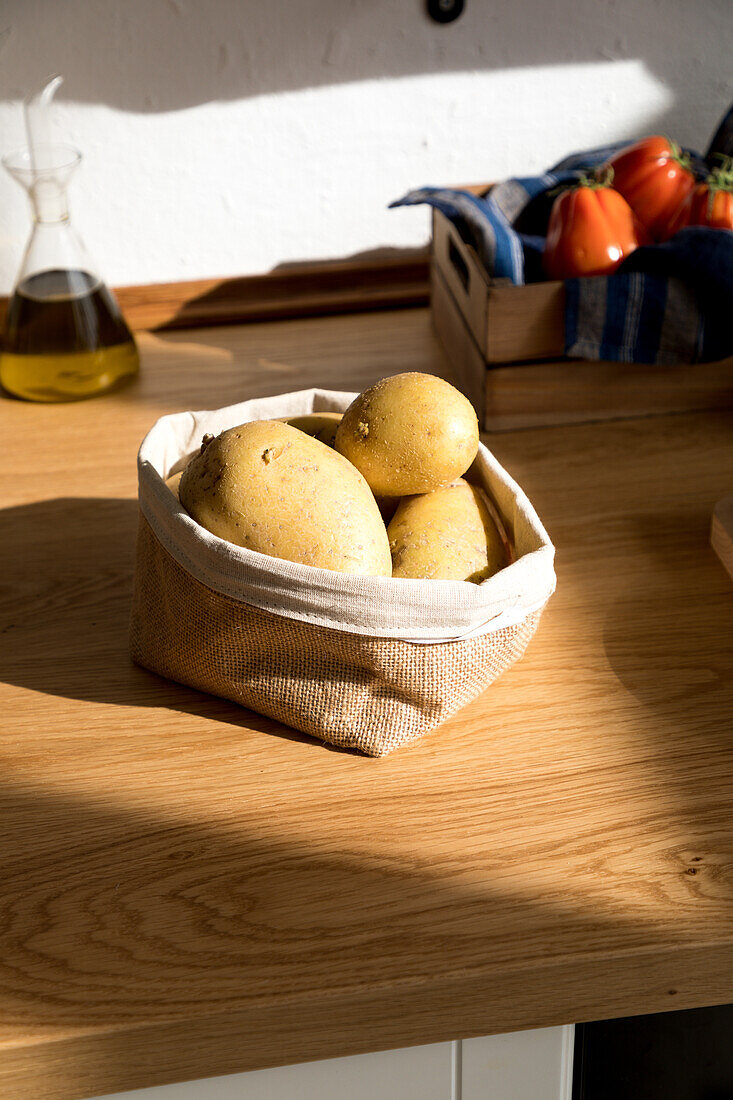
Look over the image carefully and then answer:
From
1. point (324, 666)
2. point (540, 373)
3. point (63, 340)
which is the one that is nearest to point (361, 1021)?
point (324, 666)

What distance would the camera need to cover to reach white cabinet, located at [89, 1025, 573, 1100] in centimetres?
51

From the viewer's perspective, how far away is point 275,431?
0.60 m

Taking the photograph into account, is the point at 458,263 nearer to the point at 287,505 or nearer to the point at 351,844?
the point at 287,505

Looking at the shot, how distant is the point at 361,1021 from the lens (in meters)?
0.48

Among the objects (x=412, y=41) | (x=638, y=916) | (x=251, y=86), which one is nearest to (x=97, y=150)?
(x=251, y=86)

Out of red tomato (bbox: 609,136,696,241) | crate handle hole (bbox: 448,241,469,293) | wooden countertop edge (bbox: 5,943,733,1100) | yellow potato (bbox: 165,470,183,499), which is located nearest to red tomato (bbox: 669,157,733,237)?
red tomato (bbox: 609,136,696,241)

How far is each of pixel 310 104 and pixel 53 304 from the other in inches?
14.5

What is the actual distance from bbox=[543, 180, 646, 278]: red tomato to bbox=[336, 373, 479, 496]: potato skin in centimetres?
36

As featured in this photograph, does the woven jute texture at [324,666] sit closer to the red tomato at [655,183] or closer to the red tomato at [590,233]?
the red tomato at [590,233]

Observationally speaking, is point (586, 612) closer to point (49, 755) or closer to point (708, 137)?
point (49, 755)

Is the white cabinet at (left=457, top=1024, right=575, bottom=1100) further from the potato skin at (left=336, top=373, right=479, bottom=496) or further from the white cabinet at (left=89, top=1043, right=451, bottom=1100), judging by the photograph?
the potato skin at (left=336, top=373, right=479, bottom=496)

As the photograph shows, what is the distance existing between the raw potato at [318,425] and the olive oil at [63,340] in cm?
36

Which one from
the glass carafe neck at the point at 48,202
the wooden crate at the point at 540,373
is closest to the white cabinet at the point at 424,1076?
the wooden crate at the point at 540,373

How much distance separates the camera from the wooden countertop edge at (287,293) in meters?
1.17
